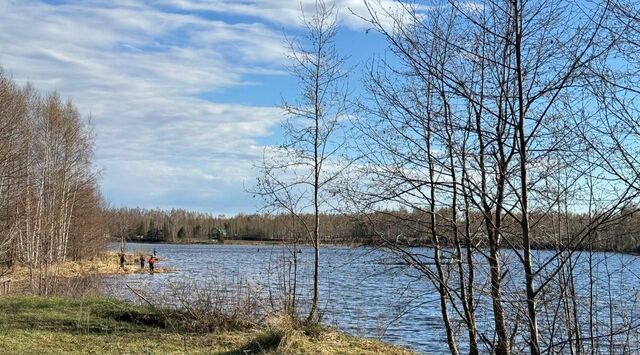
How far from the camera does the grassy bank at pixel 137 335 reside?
9852mm

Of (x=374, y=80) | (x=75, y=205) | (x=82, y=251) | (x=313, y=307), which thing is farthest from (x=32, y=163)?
(x=374, y=80)

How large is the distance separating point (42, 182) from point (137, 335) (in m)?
25.8

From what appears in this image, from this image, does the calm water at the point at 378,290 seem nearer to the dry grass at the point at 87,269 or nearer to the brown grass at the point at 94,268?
the dry grass at the point at 87,269

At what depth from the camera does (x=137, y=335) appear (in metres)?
11.5

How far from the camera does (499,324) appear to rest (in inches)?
243

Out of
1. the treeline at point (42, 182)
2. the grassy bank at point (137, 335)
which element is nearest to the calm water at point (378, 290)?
the grassy bank at point (137, 335)

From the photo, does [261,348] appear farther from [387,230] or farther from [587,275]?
[587,275]

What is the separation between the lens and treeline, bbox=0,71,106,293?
27.7 m

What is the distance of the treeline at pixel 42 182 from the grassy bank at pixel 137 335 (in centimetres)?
1082

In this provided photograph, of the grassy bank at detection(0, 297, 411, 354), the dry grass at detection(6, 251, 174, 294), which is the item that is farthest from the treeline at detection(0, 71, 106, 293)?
the grassy bank at detection(0, 297, 411, 354)

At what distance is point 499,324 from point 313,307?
5.93 meters

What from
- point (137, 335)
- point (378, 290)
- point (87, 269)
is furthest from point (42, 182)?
point (137, 335)

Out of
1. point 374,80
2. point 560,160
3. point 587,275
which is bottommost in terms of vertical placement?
point 587,275

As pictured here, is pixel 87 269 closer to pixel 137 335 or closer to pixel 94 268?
pixel 94 268
